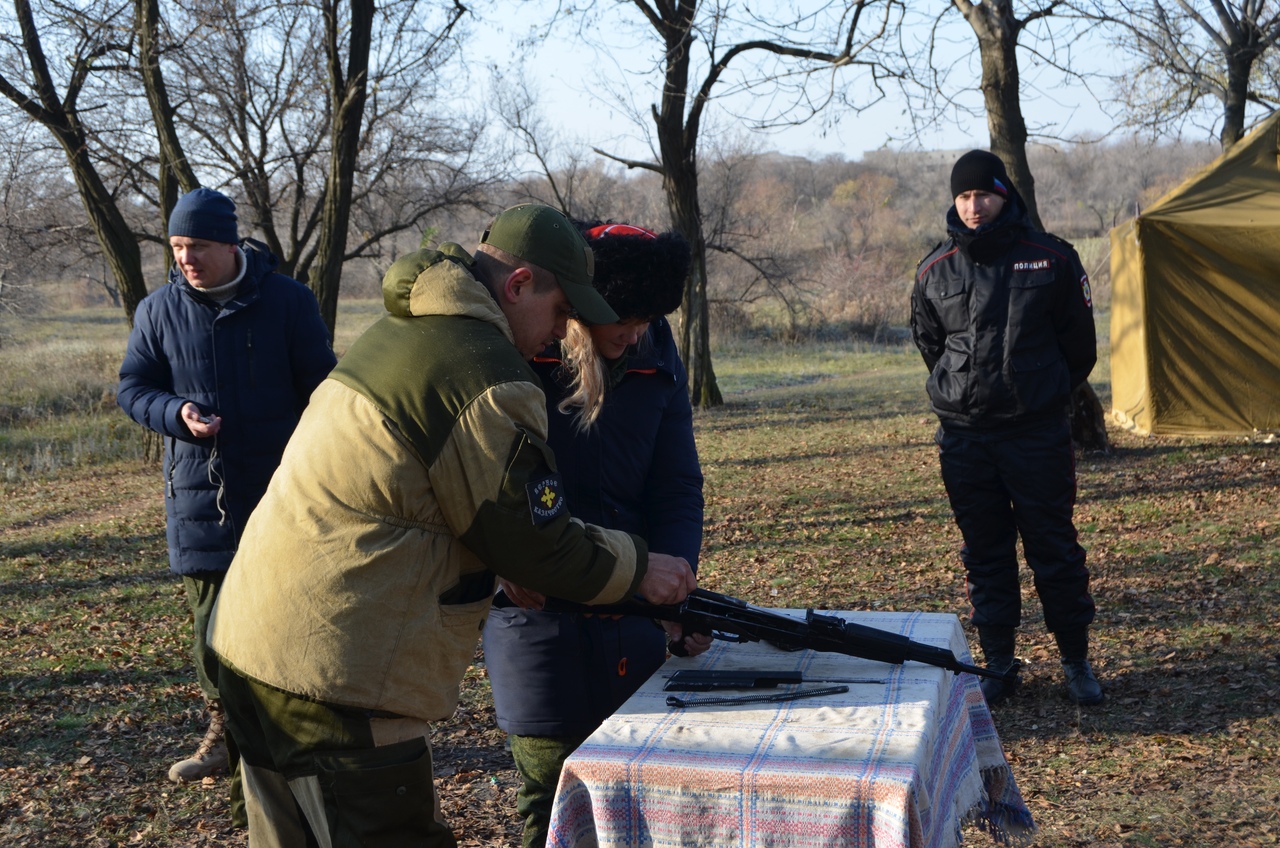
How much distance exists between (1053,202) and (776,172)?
23.1 meters

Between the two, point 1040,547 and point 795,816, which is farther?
point 1040,547

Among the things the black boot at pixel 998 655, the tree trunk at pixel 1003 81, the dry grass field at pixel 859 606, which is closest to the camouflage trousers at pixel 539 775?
the dry grass field at pixel 859 606

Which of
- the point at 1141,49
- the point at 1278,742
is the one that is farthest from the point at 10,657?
the point at 1141,49

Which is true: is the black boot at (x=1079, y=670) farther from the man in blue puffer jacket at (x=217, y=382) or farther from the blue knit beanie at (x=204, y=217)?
the blue knit beanie at (x=204, y=217)

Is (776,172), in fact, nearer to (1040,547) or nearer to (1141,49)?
(1141,49)

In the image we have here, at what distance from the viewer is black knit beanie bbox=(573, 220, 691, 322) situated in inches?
106

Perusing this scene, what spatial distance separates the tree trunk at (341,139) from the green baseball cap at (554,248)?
9308 millimetres

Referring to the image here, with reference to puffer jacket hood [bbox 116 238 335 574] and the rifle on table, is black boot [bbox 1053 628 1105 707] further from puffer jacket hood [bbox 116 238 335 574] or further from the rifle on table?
puffer jacket hood [bbox 116 238 335 574]

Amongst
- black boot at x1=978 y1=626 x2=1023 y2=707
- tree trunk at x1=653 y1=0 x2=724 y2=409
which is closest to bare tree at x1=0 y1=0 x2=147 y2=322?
tree trunk at x1=653 y1=0 x2=724 y2=409

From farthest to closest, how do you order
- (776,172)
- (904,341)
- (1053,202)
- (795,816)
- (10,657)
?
(776,172), (1053,202), (904,341), (10,657), (795,816)

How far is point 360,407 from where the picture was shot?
2.12m

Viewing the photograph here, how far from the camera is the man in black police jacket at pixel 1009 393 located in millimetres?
4684

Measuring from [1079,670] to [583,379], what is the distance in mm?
3232

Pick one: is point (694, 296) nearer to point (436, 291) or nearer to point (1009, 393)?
point (1009, 393)
